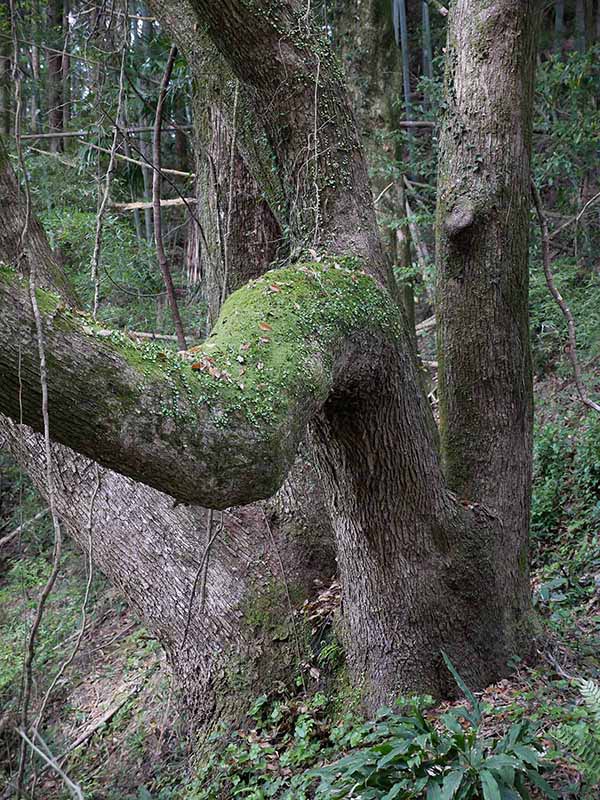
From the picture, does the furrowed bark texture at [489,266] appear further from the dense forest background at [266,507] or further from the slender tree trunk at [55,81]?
the slender tree trunk at [55,81]

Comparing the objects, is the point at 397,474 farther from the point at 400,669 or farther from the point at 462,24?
the point at 462,24

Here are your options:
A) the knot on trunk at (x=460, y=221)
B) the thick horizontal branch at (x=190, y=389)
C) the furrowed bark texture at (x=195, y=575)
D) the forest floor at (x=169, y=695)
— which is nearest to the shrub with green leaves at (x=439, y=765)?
the forest floor at (x=169, y=695)

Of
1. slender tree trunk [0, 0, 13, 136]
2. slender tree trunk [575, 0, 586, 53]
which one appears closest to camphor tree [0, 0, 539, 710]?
slender tree trunk [0, 0, 13, 136]

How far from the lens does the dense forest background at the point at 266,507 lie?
131 inches

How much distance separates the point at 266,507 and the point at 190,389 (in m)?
2.18

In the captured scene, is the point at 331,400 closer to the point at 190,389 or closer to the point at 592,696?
the point at 190,389

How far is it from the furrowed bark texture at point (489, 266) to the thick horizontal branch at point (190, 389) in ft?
4.21

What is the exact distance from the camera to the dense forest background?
3.34 meters

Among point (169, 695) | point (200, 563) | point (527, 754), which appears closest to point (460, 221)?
point (200, 563)

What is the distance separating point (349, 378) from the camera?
300 centimetres

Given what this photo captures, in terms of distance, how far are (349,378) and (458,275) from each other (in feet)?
3.95

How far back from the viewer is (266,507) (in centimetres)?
435

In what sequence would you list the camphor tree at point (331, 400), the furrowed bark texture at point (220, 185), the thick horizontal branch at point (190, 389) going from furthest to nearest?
the furrowed bark texture at point (220, 185)
the camphor tree at point (331, 400)
the thick horizontal branch at point (190, 389)

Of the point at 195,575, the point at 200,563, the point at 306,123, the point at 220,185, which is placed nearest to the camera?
the point at 306,123
